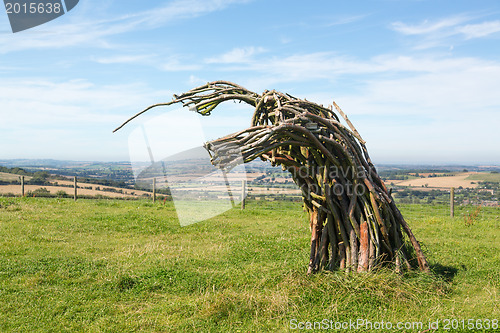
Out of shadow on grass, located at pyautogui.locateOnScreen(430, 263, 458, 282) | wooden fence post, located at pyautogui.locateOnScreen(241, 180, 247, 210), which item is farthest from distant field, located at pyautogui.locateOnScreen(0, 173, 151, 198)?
shadow on grass, located at pyautogui.locateOnScreen(430, 263, 458, 282)

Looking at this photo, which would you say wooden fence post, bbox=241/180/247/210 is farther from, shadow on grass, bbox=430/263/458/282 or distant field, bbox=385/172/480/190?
shadow on grass, bbox=430/263/458/282

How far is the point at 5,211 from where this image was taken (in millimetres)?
11852

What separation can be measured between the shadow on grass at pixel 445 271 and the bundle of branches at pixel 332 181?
596 mm

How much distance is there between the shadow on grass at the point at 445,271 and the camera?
18.9 feet

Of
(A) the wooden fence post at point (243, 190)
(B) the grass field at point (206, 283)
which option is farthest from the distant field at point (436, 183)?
(B) the grass field at point (206, 283)

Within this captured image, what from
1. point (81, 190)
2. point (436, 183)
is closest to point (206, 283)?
point (436, 183)

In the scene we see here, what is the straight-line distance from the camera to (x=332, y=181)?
203 inches

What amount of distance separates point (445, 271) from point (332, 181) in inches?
102

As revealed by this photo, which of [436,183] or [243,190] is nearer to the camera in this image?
[243,190]

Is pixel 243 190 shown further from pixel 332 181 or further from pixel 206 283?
pixel 332 181

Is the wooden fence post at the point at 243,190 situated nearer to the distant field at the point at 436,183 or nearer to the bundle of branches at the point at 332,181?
the distant field at the point at 436,183

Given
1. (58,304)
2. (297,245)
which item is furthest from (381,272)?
(58,304)

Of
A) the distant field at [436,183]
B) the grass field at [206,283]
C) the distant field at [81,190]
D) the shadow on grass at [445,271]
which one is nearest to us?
the grass field at [206,283]

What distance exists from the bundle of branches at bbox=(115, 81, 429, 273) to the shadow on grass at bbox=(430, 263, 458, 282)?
0.60m
